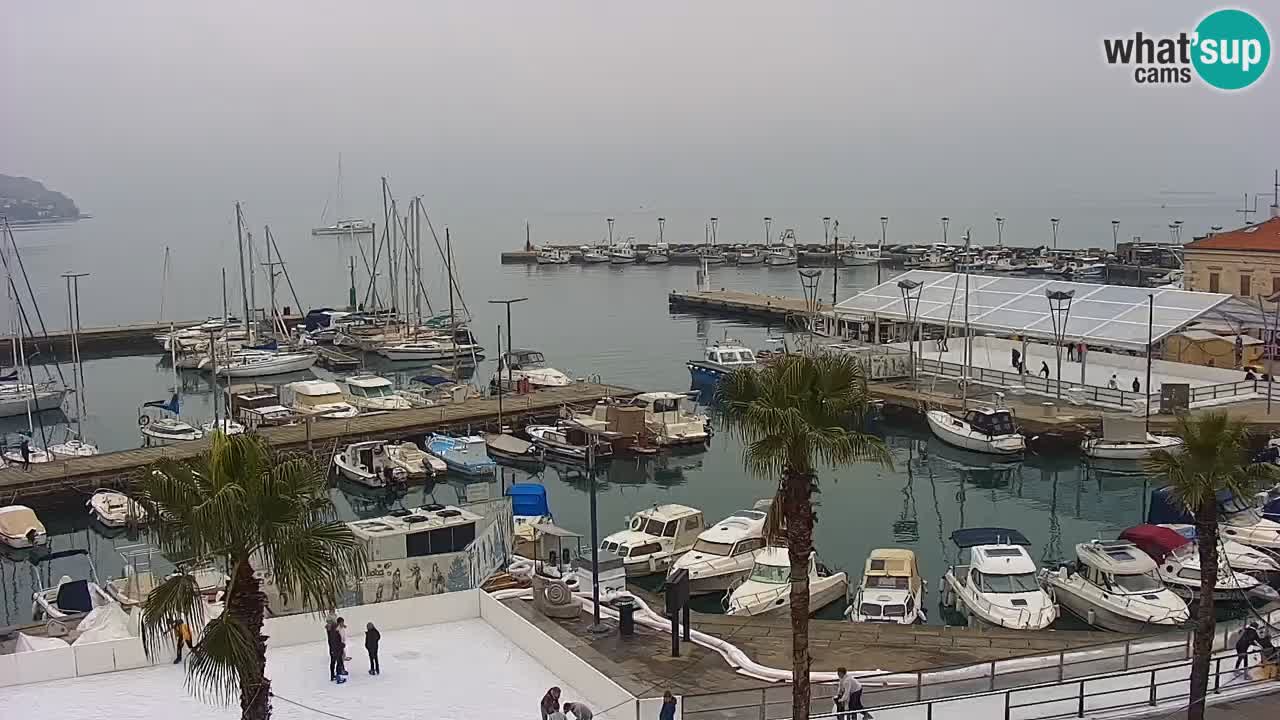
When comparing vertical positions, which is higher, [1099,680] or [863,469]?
[1099,680]

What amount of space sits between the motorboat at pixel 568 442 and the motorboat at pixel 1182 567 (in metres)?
22.4

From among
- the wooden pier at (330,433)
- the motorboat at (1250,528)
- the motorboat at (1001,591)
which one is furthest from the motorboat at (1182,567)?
the wooden pier at (330,433)

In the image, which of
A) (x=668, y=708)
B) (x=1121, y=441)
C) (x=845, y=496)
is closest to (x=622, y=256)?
(x=1121, y=441)

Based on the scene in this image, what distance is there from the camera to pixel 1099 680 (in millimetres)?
16344

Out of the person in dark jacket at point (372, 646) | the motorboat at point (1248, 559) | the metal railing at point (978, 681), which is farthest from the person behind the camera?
the motorboat at point (1248, 559)

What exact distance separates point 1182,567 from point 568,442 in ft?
81.5

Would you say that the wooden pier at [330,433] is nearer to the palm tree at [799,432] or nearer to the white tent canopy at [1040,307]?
the white tent canopy at [1040,307]

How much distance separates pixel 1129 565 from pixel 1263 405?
24366mm

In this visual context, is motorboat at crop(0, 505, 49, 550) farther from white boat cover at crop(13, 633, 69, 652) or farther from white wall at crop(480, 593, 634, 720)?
white wall at crop(480, 593, 634, 720)

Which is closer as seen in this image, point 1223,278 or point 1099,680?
point 1099,680

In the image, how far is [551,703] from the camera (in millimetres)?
14375

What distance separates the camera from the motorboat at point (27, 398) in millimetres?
60438

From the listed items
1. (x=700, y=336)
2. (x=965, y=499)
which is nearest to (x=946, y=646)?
(x=965, y=499)

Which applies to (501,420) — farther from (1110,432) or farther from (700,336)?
(700,336)
